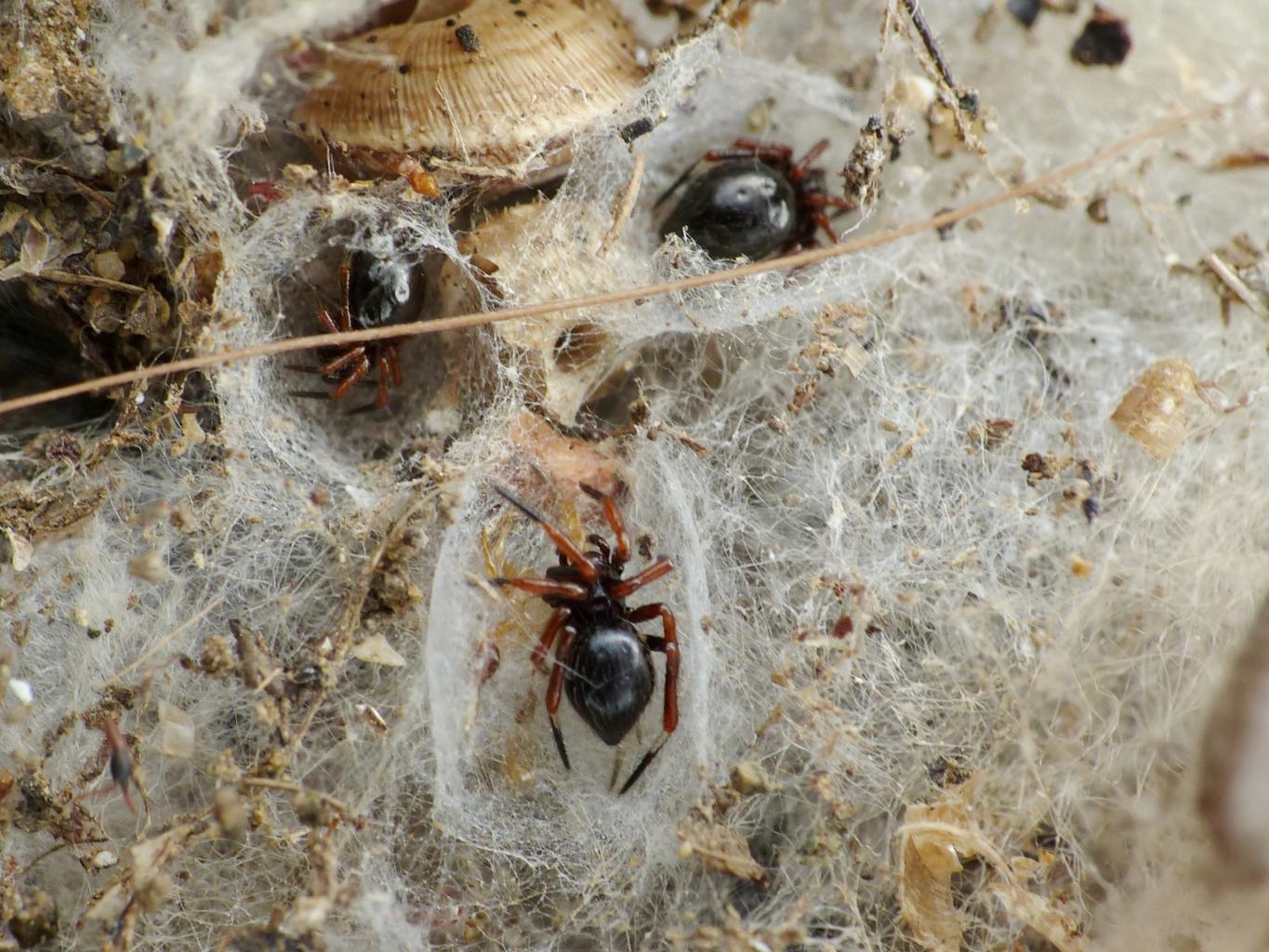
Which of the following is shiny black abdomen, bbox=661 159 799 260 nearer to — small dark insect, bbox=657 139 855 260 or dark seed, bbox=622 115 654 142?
small dark insect, bbox=657 139 855 260

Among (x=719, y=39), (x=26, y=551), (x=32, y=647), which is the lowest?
(x=32, y=647)

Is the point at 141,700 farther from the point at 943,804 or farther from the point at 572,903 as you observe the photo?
the point at 943,804

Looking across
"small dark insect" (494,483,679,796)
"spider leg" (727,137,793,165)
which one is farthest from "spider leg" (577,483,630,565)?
"spider leg" (727,137,793,165)

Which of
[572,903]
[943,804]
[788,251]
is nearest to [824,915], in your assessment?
[943,804]

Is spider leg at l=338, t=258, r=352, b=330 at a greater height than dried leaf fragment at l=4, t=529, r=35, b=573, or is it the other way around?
spider leg at l=338, t=258, r=352, b=330

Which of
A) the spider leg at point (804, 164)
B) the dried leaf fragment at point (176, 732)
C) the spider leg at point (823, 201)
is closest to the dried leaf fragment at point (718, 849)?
the dried leaf fragment at point (176, 732)
